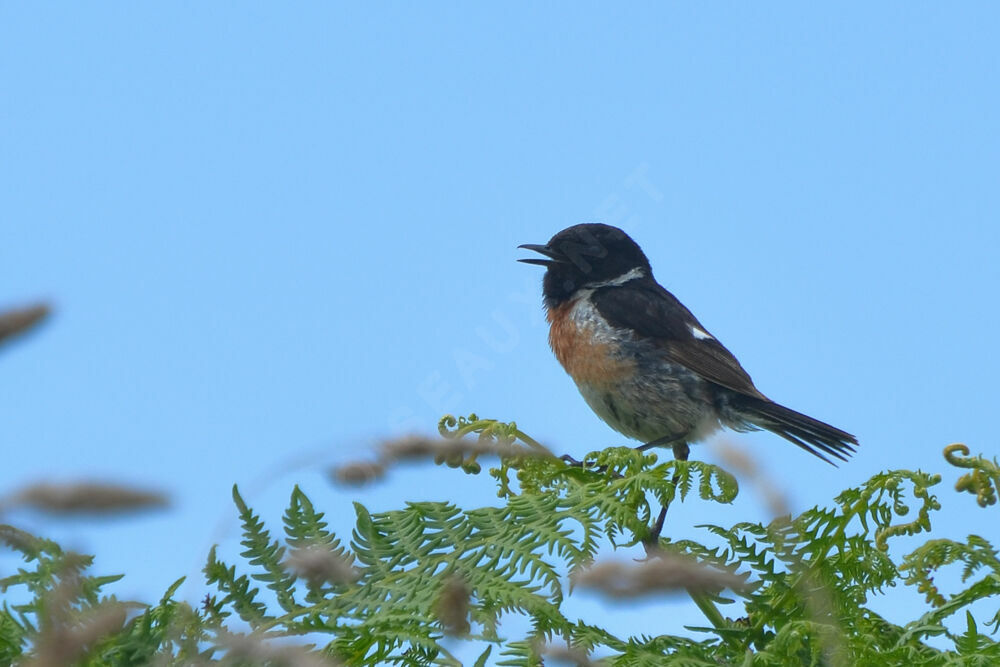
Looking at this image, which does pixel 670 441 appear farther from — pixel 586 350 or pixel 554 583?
pixel 554 583

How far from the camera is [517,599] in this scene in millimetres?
2162

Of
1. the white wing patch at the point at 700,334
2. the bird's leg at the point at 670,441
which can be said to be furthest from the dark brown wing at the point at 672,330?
the bird's leg at the point at 670,441

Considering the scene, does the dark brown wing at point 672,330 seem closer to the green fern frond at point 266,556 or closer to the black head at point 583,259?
the black head at point 583,259

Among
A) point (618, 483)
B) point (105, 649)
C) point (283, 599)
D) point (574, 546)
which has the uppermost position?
point (618, 483)

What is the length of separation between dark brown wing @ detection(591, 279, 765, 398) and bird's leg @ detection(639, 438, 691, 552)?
446 millimetres

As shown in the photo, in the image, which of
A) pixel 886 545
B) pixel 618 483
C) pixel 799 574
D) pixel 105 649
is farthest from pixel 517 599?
pixel 886 545

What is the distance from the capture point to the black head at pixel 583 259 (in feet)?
23.7

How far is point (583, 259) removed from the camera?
7273 millimetres

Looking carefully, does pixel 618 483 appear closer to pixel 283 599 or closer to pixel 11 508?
pixel 283 599

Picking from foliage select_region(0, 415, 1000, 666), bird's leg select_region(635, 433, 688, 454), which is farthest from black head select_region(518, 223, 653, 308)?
foliage select_region(0, 415, 1000, 666)

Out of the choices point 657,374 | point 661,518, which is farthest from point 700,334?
point 661,518

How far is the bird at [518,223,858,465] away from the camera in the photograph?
6391 mm

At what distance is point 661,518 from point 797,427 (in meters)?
2.84

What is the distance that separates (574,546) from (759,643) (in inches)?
20.0
